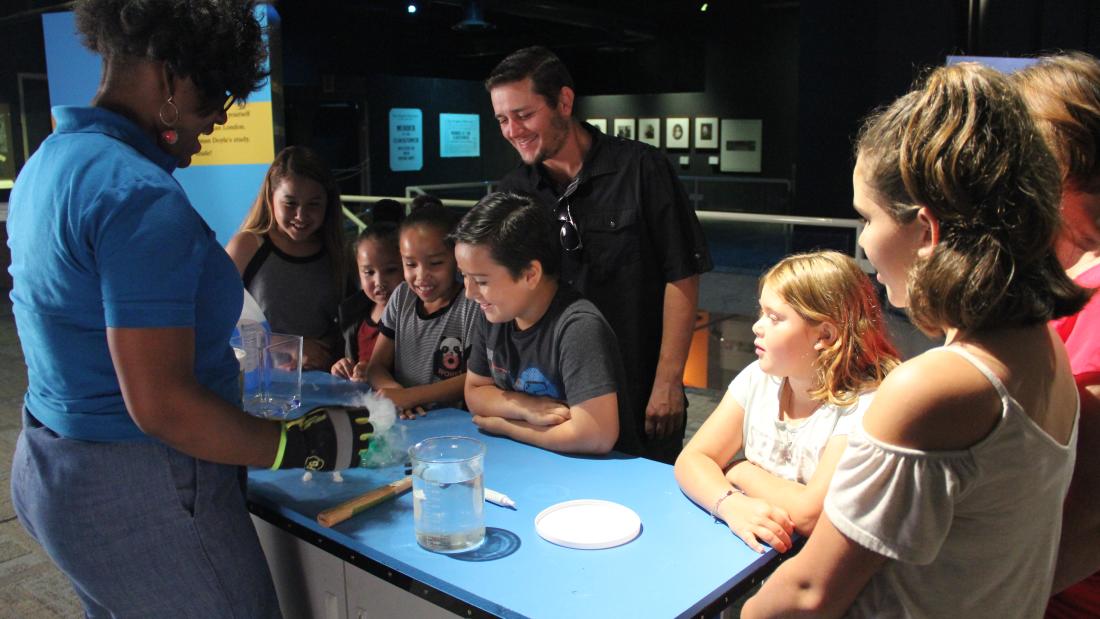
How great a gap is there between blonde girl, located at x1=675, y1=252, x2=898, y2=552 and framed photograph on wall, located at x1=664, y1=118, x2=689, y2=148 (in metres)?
11.3

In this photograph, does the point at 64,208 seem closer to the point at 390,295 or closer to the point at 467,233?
the point at 467,233

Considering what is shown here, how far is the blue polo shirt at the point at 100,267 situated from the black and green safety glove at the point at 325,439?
164 millimetres

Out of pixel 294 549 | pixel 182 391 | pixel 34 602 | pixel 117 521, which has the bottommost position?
pixel 34 602

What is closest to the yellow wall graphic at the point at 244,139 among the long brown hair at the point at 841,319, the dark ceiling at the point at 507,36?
the long brown hair at the point at 841,319

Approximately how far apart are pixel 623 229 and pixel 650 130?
10847 mm

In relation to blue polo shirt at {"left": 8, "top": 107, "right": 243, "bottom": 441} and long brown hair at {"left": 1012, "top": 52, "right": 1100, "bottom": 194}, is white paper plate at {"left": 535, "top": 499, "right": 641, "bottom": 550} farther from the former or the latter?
long brown hair at {"left": 1012, "top": 52, "right": 1100, "bottom": 194}

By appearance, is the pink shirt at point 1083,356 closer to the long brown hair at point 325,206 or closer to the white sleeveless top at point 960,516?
the white sleeveless top at point 960,516

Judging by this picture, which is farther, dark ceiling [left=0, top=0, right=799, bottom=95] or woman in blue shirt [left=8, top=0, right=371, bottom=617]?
dark ceiling [left=0, top=0, right=799, bottom=95]

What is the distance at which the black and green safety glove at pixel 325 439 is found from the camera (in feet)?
4.60

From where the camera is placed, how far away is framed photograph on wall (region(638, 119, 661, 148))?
1271cm

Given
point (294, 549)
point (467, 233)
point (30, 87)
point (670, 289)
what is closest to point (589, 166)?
point (670, 289)

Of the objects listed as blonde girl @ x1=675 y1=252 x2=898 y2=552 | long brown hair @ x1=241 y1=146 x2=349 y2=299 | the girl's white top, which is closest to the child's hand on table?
blonde girl @ x1=675 y1=252 x2=898 y2=552

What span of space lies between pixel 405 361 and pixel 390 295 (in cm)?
37

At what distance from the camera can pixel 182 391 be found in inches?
48.1
